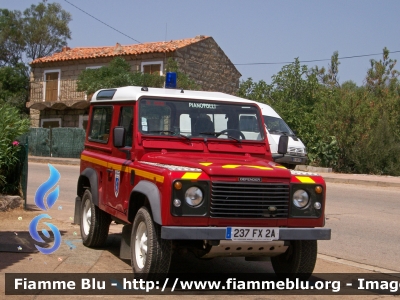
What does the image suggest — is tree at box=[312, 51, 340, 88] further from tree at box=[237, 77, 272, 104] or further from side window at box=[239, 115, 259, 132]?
side window at box=[239, 115, 259, 132]

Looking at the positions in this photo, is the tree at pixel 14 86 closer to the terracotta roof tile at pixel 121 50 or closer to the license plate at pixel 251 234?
the terracotta roof tile at pixel 121 50

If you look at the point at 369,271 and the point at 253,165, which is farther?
the point at 369,271

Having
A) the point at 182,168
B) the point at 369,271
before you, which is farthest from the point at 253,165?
the point at 369,271

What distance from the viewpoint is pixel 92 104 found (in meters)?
9.33

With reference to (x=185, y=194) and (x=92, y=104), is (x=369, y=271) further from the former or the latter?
(x=92, y=104)

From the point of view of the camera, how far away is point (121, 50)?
39656mm

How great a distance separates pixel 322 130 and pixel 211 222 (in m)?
20.9

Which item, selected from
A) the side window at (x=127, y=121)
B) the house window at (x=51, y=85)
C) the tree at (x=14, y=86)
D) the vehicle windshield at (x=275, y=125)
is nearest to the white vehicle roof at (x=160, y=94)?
the side window at (x=127, y=121)

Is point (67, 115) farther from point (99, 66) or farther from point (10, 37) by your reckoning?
point (10, 37)

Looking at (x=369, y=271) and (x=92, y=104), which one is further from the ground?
(x=92, y=104)

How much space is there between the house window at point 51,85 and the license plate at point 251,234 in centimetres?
3781

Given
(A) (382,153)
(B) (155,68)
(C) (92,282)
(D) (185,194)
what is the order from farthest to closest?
(B) (155,68) → (A) (382,153) → (C) (92,282) → (D) (185,194)

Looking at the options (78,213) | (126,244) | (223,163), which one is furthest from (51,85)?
(223,163)

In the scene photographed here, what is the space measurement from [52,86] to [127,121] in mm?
36523
